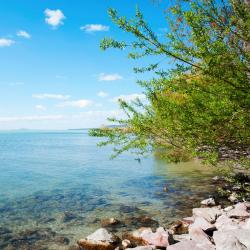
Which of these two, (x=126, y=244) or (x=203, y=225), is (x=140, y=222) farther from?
(x=203, y=225)

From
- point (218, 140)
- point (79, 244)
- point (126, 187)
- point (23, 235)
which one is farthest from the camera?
point (126, 187)

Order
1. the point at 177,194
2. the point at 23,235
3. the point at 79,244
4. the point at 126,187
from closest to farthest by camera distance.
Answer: the point at 79,244 < the point at 23,235 < the point at 177,194 < the point at 126,187

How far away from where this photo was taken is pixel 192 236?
1284 cm

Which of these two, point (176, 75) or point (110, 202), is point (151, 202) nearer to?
point (110, 202)

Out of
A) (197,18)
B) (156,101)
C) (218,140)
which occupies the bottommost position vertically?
(218,140)

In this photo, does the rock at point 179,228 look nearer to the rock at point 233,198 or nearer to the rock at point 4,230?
the rock at point 233,198

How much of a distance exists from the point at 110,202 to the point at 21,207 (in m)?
5.69

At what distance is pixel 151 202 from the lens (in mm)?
21438

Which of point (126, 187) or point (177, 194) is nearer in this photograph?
point (177, 194)

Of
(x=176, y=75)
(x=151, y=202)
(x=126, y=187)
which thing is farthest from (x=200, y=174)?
(x=176, y=75)

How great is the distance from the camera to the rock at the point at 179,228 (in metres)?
15.0

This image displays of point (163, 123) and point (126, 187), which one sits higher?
point (163, 123)

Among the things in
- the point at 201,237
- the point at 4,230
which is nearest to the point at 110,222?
the point at 4,230

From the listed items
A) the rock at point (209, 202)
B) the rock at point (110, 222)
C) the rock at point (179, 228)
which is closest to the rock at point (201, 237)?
the rock at point (179, 228)
